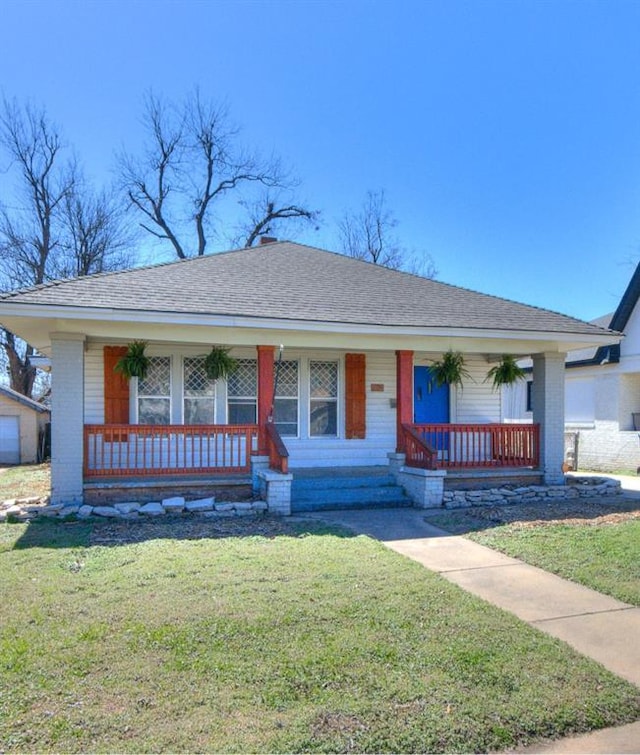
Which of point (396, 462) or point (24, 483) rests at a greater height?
point (396, 462)

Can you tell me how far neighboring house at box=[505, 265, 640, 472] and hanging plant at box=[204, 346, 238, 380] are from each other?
461 inches

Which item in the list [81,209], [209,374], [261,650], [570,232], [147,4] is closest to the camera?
[261,650]

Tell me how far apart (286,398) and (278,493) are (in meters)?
2.93

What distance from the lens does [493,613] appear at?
14.1ft

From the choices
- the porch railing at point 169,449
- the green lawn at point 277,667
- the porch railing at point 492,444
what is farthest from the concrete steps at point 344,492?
the green lawn at point 277,667

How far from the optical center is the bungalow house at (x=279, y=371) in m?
8.45

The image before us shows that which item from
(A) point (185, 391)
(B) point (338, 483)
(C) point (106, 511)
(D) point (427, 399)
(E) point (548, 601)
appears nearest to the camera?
(E) point (548, 601)

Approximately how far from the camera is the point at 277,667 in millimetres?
3318

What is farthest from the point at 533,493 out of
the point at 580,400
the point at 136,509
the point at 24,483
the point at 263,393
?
the point at 24,483

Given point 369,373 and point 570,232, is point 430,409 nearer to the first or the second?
point 369,373

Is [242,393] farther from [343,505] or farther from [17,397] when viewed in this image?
[17,397]

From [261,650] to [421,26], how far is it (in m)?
11.4

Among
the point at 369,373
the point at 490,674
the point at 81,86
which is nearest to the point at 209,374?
the point at 369,373

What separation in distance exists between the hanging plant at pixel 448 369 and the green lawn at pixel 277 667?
6.20 meters
